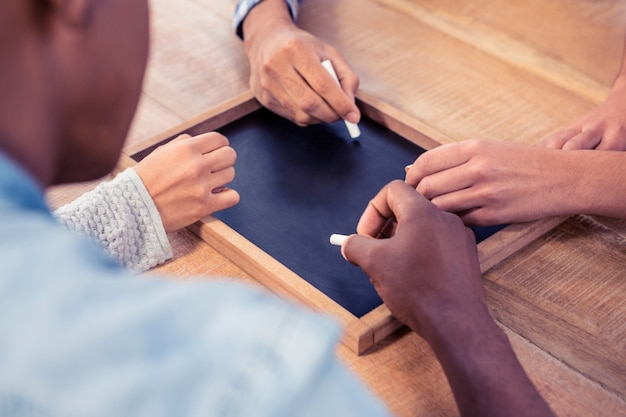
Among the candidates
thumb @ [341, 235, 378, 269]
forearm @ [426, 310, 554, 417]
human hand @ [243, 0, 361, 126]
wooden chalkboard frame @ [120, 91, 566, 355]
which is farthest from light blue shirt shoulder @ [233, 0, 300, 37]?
forearm @ [426, 310, 554, 417]

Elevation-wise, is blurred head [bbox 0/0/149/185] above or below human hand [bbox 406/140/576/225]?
above

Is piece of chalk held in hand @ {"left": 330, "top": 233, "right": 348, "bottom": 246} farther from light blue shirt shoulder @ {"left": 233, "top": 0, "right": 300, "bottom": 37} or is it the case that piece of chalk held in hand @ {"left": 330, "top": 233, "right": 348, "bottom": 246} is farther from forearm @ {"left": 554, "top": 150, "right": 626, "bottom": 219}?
light blue shirt shoulder @ {"left": 233, "top": 0, "right": 300, "bottom": 37}

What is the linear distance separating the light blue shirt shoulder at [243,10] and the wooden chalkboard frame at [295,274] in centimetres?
22

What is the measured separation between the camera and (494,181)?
3.20 ft

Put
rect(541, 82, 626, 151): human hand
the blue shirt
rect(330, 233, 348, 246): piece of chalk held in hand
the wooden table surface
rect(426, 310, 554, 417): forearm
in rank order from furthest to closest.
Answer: rect(541, 82, 626, 151): human hand → rect(330, 233, 348, 246): piece of chalk held in hand → the wooden table surface → rect(426, 310, 554, 417): forearm → the blue shirt

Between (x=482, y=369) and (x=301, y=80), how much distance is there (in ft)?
1.95

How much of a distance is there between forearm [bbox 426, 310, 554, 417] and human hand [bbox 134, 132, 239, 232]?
338 mm

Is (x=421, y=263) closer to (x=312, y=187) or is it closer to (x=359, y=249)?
(x=359, y=249)

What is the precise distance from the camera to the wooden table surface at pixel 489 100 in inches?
32.3

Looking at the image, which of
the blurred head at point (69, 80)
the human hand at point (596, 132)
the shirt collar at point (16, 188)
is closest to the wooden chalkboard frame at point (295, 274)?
the human hand at point (596, 132)

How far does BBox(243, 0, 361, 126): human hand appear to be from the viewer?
116 centimetres

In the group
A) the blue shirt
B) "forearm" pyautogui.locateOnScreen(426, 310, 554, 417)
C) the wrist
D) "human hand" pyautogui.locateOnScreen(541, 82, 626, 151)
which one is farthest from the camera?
the wrist

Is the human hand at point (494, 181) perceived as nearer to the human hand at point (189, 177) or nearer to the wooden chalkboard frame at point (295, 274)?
the wooden chalkboard frame at point (295, 274)

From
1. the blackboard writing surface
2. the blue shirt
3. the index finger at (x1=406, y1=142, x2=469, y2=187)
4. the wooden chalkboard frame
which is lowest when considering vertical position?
the blackboard writing surface
